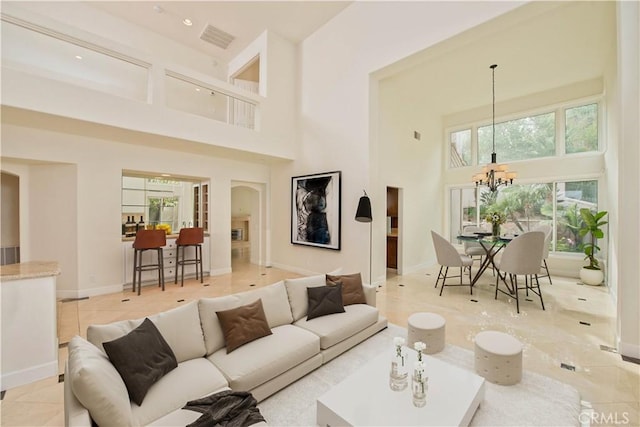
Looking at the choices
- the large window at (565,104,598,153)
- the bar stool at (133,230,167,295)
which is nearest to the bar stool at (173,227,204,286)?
the bar stool at (133,230,167,295)

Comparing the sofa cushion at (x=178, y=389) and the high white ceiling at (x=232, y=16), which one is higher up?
the high white ceiling at (x=232, y=16)

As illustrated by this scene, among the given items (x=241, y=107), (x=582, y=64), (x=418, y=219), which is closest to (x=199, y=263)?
(x=241, y=107)

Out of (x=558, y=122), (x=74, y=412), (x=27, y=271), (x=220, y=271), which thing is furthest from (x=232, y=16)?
(x=558, y=122)

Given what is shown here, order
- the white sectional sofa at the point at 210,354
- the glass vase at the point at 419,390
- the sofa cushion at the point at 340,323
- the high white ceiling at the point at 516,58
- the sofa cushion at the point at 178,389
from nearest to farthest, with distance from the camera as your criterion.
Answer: the white sectional sofa at the point at 210,354 → the sofa cushion at the point at 178,389 → the glass vase at the point at 419,390 → the sofa cushion at the point at 340,323 → the high white ceiling at the point at 516,58

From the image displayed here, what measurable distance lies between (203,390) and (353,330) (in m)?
1.54

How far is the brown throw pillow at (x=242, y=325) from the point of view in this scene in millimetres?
2197

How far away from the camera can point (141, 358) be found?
1.68 m

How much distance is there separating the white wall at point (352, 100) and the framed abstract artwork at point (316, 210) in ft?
0.52

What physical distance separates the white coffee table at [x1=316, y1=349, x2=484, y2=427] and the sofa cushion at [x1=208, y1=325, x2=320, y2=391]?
Result: 485 mm

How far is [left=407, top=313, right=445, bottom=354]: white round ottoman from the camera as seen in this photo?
270 cm

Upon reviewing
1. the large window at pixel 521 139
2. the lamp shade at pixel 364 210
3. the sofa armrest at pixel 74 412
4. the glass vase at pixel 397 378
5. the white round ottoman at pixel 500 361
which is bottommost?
the white round ottoman at pixel 500 361

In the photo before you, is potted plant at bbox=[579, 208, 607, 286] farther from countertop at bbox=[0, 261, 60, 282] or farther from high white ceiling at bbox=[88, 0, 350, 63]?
countertop at bbox=[0, 261, 60, 282]

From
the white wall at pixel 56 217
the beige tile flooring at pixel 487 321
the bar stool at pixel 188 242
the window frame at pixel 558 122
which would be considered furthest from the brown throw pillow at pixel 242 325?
the window frame at pixel 558 122

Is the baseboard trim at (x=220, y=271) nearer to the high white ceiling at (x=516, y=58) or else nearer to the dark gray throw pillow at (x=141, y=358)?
the dark gray throw pillow at (x=141, y=358)
